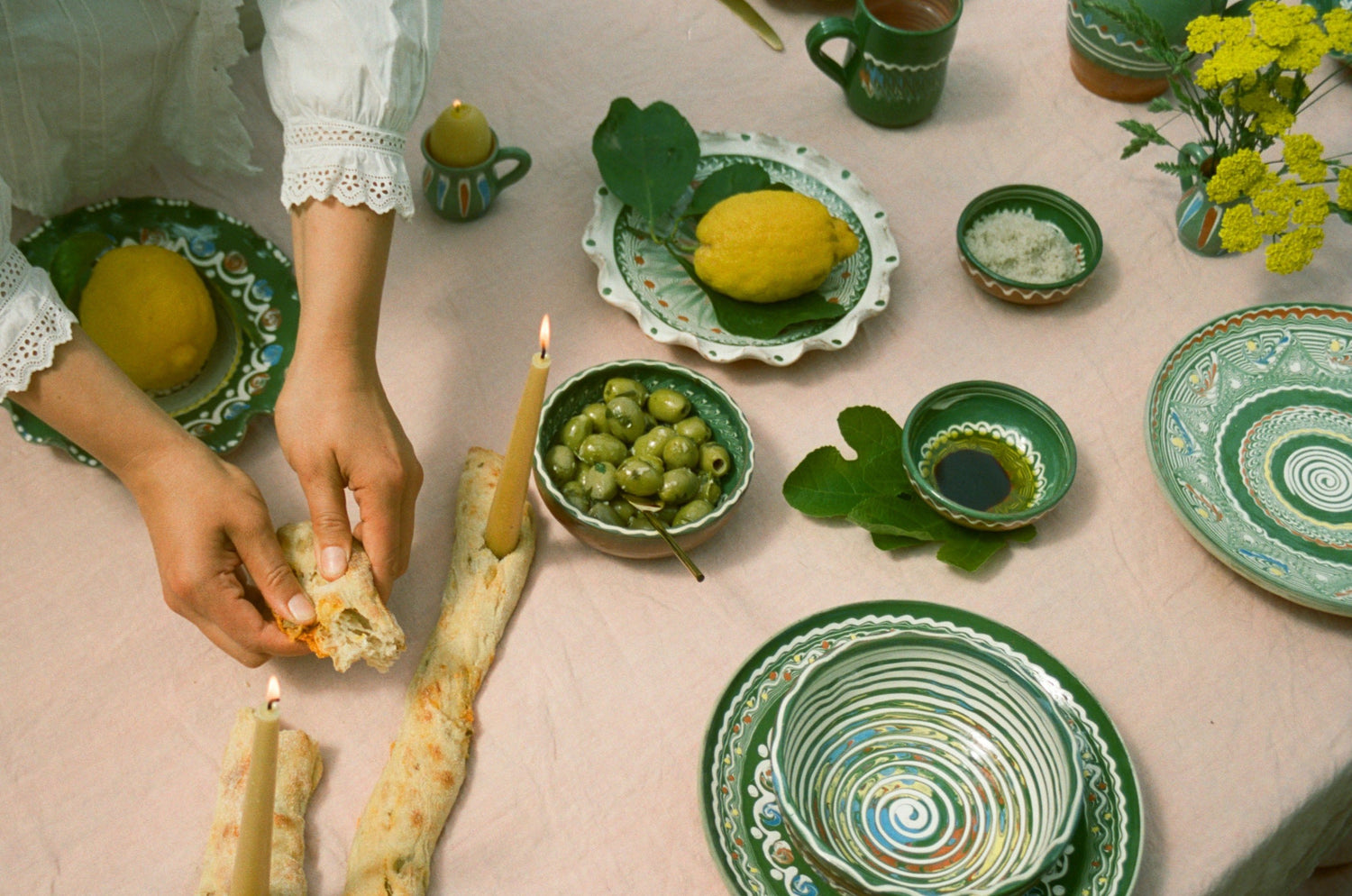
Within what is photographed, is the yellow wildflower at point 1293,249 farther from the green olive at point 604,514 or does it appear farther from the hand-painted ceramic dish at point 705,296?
the green olive at point 604,514

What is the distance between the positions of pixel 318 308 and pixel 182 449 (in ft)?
0.49

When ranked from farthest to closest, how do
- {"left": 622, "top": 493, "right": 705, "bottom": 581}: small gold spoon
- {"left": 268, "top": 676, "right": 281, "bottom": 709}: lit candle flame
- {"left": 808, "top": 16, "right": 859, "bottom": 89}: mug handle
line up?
1. {"left": 808, "top": 16, "right": 859, "bottom": 89}: mug handle
2. {"left": 622, "top": 493, "right": 705, "bottom": 581}: small gold spoon
3. {"left": 268, "top": 676, "right": 281, "bottom": 709}: lit candle flame

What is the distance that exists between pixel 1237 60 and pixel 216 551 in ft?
3.06

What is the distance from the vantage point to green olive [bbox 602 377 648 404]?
930 millimetres

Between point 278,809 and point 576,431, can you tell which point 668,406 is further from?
point 278,809

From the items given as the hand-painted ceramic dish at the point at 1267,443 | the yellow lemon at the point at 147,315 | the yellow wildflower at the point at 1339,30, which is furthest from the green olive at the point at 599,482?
the yellow wildflower at the point at 1339,30

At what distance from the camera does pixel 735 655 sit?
87 cm

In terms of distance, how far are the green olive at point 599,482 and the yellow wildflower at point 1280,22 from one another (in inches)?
26.8

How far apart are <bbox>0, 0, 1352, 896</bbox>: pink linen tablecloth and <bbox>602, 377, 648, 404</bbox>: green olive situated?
10cm

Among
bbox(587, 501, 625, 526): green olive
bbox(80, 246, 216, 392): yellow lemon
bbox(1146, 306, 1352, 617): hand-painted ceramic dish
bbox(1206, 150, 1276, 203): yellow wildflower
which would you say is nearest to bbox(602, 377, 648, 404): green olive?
bbox(587, 501, 625, 526): green olive

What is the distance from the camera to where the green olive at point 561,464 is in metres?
0.88

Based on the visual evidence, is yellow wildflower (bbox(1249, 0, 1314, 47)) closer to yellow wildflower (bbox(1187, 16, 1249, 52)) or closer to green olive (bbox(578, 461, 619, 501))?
yellow wildflower (bbox(1187, 16, 1249, 52))

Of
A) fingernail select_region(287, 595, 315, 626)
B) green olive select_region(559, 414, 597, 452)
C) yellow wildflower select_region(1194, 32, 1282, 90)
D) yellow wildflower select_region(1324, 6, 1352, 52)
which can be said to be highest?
yellow wildflower select_region(1324, 6, 1352, 52)

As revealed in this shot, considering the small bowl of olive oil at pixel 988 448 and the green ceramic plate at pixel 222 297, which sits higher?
the small bowl of olive oil at pixel 988 448
